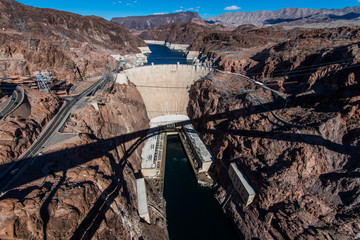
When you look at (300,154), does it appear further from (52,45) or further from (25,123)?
(52,45)

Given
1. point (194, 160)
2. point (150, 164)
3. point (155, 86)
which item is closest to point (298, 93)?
point (194, 160)

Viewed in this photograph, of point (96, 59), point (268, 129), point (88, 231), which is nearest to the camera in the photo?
point (88, 231)

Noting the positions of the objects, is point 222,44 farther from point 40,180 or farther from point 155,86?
point 40,180

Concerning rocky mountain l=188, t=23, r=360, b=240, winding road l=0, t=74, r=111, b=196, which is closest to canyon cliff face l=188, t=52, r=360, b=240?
rocky mountain l=188, t=23, r=360, b=240

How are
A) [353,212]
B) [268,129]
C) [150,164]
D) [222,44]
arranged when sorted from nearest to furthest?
[353,212]
[268,129]
[150,164]
[222,44]

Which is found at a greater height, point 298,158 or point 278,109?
point 278,109

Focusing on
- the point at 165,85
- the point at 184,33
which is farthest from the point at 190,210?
the point at 184,33
